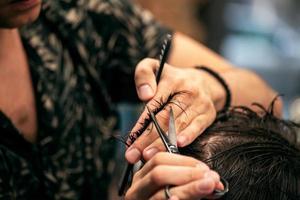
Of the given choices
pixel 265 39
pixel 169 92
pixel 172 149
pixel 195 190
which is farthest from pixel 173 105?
pixel 265 39

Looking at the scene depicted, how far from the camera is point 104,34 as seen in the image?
1670mm

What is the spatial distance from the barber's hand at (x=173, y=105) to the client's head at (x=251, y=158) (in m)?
0.03

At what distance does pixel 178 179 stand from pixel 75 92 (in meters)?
0.69

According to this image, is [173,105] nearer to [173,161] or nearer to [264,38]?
[173,161]

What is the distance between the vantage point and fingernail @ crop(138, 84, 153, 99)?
1.18m

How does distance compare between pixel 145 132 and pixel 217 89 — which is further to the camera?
pixel 217 89

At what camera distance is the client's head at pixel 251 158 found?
1109 millimetres

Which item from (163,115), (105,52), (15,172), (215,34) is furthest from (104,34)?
(215,34)

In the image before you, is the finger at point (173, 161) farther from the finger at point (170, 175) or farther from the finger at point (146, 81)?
the finger at point (146, 81)

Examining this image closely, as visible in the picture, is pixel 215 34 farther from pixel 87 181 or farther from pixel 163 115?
pixel 163 115

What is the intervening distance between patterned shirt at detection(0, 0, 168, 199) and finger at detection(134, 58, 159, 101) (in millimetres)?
351

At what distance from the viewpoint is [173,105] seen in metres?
1.16

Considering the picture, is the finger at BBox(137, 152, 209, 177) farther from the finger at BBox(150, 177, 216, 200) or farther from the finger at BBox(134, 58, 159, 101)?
the finger at BBox(134, 58, 159, 101)

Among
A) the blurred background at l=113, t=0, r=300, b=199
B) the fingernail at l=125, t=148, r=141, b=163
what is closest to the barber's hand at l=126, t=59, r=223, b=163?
the fingernail at l=125, t=148, r=141, b=163
